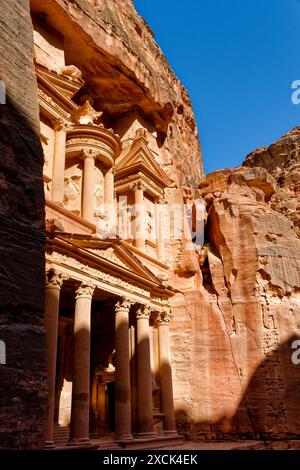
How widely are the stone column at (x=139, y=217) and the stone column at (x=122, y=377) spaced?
594 centimetres

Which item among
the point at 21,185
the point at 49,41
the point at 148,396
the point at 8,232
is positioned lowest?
the point at 148,396

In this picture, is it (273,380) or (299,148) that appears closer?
(273,380)

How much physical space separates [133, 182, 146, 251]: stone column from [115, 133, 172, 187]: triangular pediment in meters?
0.98

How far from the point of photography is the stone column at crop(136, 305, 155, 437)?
52.6 ft

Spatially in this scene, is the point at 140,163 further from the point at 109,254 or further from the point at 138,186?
the point at 109,254

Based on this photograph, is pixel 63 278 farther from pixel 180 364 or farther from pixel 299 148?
pixel 299 148

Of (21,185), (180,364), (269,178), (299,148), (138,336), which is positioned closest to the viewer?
(21,185)

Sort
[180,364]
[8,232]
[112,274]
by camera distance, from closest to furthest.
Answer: [8,232]
[112,274]
[180,364]

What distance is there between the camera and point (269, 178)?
26.1 meters

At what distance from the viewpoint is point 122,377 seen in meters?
15.3

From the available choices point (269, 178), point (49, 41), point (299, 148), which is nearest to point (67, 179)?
point (49, 41)

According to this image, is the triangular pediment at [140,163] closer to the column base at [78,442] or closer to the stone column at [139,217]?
the stone column at [139,217]

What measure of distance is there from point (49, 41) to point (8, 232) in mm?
19449
